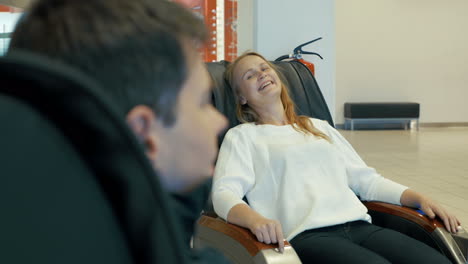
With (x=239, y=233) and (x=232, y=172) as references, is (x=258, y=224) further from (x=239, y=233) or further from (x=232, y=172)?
(x=232, y=172)

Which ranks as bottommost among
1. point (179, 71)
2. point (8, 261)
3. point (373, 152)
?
point (373, 152)

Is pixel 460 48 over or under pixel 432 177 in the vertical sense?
over

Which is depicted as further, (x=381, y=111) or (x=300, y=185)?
(x=381, y=111)

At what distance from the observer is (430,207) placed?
5.90ft

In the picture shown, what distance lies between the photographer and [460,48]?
10.1m

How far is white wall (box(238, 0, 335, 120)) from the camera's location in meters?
3.42

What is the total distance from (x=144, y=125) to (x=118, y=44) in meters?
0.07

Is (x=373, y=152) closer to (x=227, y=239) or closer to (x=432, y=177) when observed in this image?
(x=432, y=177)

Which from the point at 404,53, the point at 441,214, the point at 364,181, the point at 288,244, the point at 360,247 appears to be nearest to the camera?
the point at 288,244

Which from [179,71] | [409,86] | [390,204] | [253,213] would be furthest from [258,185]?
[409,86]

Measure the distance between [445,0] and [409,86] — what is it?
178cm

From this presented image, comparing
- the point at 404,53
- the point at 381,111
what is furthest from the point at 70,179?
the point at 404,53

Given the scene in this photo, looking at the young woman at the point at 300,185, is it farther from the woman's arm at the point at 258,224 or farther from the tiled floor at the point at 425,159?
the tiled floor at the point at 425,159

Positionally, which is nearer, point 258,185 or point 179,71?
point 179,71
